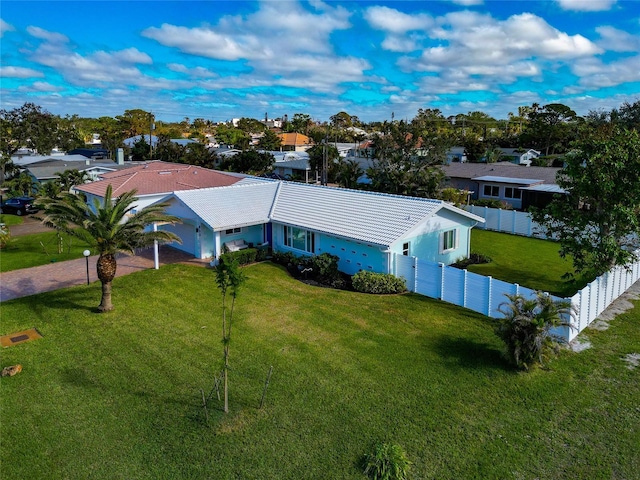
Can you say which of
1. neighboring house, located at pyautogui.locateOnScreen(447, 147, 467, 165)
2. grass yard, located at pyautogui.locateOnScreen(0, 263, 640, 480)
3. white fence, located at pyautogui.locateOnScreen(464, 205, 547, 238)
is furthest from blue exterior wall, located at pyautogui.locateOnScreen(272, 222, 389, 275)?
neighboring house, located at pyautogui.locateOnScreen(447, 147, 467, 165)

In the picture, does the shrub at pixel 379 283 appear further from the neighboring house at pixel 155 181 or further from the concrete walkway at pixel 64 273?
the neighboring house at pixel 155 181

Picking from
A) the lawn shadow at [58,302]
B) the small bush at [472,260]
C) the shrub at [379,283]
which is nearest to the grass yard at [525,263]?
the small bush at [472,260]

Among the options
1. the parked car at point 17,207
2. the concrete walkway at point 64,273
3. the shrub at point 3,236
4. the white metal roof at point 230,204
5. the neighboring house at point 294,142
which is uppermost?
the neighboring house at point 294,142

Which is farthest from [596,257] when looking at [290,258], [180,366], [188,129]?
[188,129]

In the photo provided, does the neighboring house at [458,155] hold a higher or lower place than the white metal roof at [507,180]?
higher

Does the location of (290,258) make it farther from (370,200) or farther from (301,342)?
(301,342)

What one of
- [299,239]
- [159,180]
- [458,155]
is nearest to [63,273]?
[299,239]

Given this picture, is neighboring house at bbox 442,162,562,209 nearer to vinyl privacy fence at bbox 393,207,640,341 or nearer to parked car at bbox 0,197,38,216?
vinyl privacy fence at bbox 393,207,640,341

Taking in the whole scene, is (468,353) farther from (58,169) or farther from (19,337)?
(58,169)
